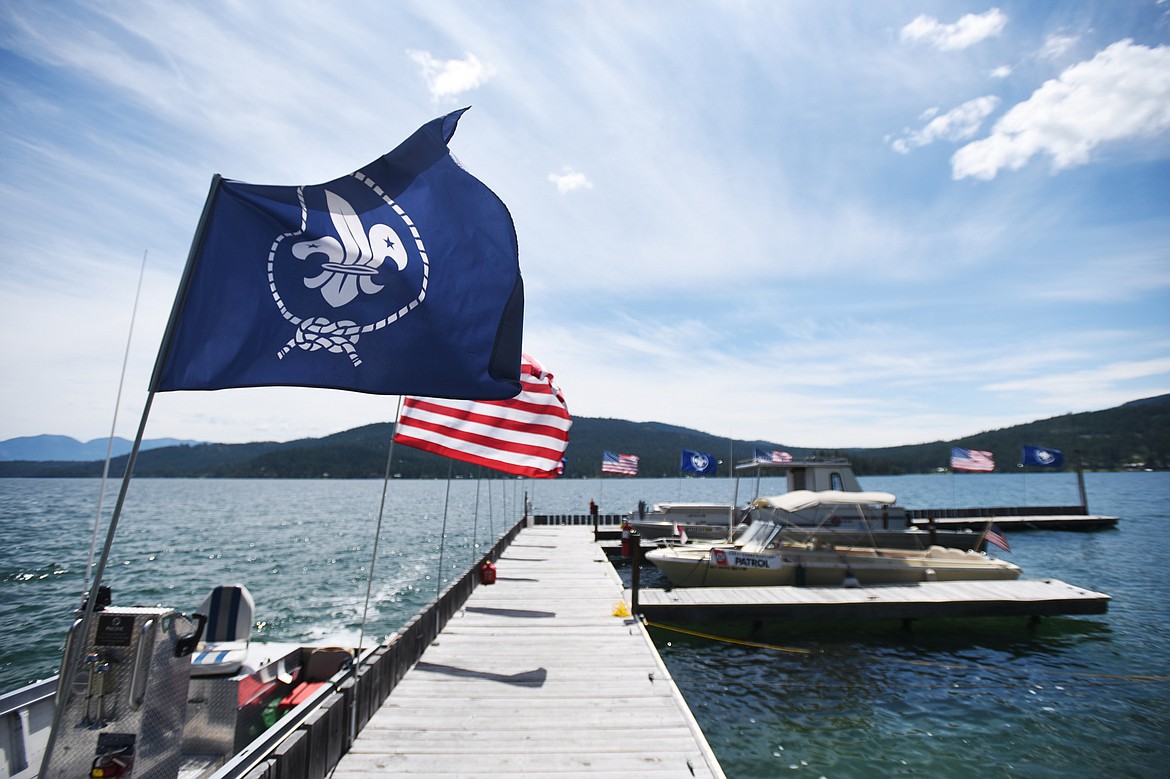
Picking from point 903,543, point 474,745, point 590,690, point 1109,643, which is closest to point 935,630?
point 1109,643

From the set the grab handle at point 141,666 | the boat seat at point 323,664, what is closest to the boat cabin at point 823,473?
the boat seat at point 323,664

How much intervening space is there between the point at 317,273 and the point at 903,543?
105 feet

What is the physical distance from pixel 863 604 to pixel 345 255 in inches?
691

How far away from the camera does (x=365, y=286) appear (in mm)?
4699

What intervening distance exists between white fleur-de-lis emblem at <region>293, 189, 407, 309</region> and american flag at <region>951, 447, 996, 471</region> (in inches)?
1726

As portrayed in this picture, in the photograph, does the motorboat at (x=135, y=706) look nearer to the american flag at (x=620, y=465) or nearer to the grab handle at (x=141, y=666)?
the grab handle at (x=141, y=666)

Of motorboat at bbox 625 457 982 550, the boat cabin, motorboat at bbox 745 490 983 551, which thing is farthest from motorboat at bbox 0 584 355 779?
the boat cabin

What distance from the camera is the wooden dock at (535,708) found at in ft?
21.7

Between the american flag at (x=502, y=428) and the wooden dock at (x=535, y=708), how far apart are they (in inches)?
133

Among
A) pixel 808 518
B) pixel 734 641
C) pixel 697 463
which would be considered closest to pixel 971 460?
pixel 808 518

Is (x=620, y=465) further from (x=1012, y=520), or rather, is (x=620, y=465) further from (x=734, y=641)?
(x=1012, y=520)

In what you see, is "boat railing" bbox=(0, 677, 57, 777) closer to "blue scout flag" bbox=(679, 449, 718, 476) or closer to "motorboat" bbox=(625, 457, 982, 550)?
"motorboat" bbox=(625, 457, 982, 550)

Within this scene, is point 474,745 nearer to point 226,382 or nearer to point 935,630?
point 226,382

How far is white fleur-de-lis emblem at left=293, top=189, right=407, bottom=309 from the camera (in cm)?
461
